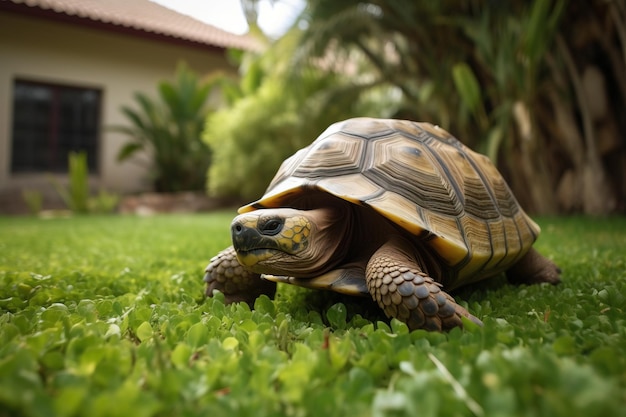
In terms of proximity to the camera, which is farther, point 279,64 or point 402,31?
point 279,64

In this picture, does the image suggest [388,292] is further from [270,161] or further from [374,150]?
[270,161]

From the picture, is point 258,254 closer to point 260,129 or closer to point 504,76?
point 504,76

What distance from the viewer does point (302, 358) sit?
2.65ft

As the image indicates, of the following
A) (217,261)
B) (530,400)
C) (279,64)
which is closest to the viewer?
(530,400)

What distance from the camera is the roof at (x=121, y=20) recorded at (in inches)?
346

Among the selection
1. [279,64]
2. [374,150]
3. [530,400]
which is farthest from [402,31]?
[530,400]

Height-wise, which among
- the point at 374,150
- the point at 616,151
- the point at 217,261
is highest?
the point at 616,151

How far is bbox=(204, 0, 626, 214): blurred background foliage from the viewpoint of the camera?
15.3 feet

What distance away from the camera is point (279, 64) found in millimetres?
6766

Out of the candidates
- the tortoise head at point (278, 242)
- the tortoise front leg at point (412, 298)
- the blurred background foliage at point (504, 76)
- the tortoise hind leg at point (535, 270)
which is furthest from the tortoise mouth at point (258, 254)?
the blurred background foliage at point (504, 76)

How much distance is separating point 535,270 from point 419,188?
2.34 ft

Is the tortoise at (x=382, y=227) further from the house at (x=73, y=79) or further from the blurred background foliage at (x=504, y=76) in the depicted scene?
the house at (x=73, y=79)

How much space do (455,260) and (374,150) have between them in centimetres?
41

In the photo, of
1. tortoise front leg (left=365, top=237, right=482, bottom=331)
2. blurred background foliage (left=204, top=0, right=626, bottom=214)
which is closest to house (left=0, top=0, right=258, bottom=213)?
blurred background foliage (left=204, top=0, right=626, bottom=214)
